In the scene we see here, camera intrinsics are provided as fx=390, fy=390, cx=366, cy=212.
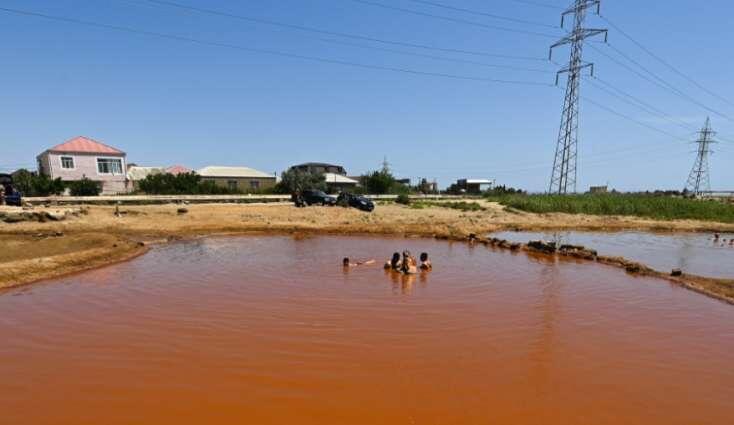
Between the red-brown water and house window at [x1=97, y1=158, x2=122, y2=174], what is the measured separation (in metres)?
40.7

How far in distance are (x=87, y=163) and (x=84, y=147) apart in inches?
73.0

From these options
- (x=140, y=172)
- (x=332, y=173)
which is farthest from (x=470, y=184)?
(x=140, y=172)

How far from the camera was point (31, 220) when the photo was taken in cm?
1958

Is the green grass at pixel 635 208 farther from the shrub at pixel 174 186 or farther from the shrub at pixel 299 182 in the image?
the shrub at pixel 174 186

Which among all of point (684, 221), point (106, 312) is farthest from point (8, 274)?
point (684, 221)

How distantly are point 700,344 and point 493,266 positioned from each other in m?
7.15

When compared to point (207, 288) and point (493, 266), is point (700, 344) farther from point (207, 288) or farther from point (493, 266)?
point (207, 288)

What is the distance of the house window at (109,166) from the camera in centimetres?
4484

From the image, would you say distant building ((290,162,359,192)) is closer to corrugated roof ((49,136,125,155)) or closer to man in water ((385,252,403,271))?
corrugated roof ((49,136,125,155))

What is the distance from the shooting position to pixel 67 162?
1687 inches

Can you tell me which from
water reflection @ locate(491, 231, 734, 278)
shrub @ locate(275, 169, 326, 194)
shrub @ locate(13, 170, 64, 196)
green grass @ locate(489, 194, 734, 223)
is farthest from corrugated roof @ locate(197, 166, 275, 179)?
water reflection @ locate(491, 231, 734, 278)

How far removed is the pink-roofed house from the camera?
42.2m

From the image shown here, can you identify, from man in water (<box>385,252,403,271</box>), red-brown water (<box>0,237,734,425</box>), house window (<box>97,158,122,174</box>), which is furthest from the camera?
house window (<box>97,158,122,174</box>)

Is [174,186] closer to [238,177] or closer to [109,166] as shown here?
[109,166]
